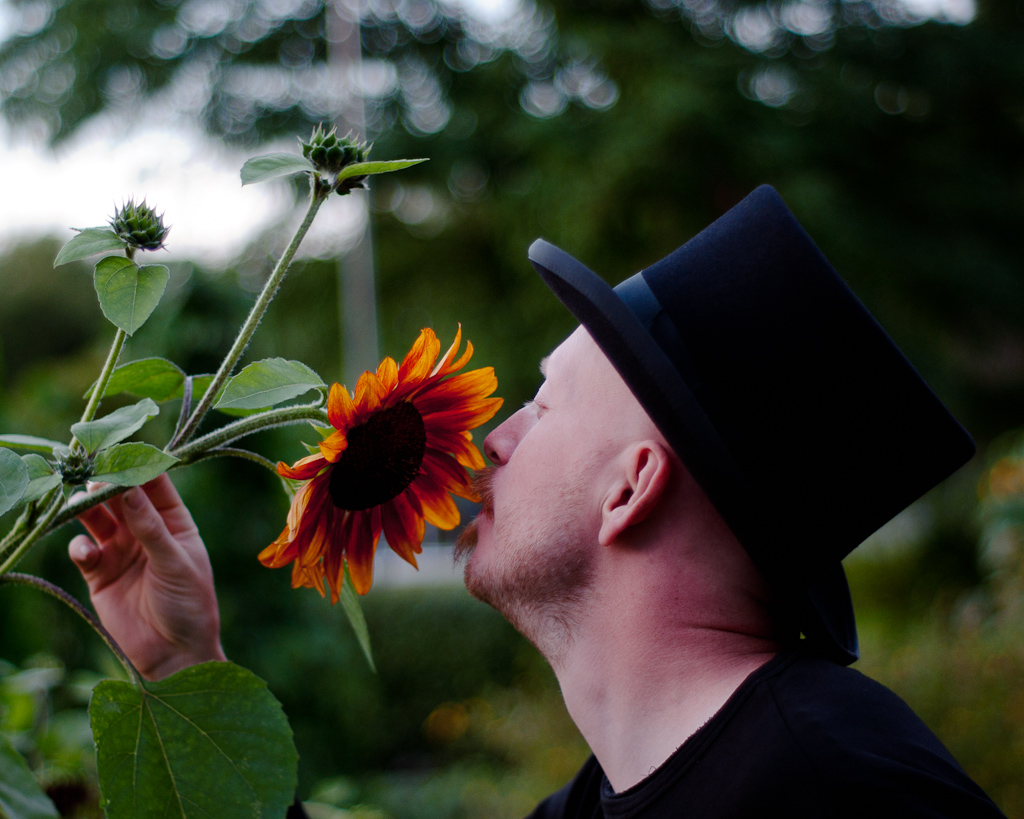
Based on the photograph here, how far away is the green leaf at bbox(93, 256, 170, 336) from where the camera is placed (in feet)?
2.84

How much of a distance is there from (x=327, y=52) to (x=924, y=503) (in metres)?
11.1

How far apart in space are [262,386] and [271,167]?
234mm

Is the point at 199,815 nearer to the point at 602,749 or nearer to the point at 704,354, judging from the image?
the point at 602,749

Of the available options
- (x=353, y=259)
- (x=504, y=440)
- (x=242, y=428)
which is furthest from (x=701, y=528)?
(x=353, y=259)

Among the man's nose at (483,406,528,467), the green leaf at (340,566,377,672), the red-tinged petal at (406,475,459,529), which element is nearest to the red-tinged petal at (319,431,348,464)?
the green leaf at (340,566,377,672)

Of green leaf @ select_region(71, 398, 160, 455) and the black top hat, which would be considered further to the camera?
the black top hat

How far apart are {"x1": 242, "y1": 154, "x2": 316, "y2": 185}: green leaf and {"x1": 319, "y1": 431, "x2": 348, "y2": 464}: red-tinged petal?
0.30 metres

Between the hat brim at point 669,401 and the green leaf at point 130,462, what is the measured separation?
2.22 ft

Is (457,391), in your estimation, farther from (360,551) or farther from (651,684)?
(651,684)

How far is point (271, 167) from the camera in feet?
2.97

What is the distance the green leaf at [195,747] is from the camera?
3.13 feet

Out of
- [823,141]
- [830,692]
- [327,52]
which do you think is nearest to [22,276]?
[327,52]

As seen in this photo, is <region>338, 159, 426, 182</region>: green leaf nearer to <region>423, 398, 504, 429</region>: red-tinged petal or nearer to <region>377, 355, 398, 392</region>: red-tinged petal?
<region>377, 355, 398, 392</region>: red-tinged petal

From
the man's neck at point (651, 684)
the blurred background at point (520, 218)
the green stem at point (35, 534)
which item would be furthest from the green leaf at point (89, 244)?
the blurred background at point (520, 218)
